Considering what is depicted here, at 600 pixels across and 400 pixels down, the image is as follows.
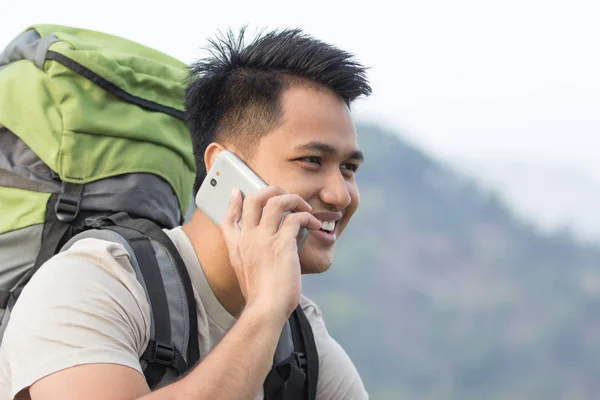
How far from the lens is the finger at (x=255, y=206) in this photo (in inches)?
114

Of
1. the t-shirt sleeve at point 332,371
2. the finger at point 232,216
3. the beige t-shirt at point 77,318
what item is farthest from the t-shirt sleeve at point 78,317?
the t-shirt sleeve at point 332,371

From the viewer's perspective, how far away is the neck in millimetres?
3275

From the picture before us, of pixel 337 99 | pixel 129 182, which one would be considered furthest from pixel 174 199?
pixel 337 99

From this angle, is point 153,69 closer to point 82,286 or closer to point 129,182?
point 129,182

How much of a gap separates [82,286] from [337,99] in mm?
1154

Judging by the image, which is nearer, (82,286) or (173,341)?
(82,286)

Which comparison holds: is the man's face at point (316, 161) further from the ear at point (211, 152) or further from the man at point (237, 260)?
the ear at point (211, 152)

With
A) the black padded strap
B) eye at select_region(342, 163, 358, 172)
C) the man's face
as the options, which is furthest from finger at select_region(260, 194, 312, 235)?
the black padded strap

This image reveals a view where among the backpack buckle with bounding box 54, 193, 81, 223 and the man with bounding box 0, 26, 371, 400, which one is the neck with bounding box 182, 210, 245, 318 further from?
the backpack buckle with bounding box 54, 193, 81, 223

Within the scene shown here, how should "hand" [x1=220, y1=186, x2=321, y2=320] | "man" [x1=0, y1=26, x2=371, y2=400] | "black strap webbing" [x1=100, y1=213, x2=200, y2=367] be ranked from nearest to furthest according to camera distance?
1. "man" [x1=0, y1=26, x2=371, y2=400]
2. "hand" [x1=220, y1=186, x2=321, y2=320]
3. "black strap webbing" [x1=100, y1=213, x2=200, y2=367]

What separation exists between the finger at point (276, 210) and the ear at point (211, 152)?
544 millimetres

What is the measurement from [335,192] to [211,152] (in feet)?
1.61

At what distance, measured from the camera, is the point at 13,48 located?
11.6 ft

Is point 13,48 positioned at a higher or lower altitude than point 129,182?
higher
